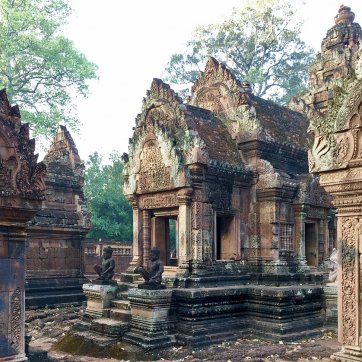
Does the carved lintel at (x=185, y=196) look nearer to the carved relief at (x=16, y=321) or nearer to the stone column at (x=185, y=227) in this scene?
the stone column at (x=185, y=227)

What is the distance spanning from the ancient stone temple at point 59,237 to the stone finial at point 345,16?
935 centimetres

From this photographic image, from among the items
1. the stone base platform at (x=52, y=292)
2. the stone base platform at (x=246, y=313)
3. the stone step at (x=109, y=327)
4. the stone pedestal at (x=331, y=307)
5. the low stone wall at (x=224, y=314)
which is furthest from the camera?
the stone base platform at (x=52, y=292)

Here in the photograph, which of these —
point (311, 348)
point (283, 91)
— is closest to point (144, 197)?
point (311, 348)

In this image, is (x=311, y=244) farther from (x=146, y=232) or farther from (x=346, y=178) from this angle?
(x=346, y=178)

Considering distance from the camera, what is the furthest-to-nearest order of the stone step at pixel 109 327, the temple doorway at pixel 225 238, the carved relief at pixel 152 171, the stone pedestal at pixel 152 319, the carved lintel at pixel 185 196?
the temple doorway at pixel 225 238 → the carved relief at pixel 152 171 → the carved lintel at pixel 185 196 → the stone step at pixel 109 327 → the stone pedestal at pixel 152 319

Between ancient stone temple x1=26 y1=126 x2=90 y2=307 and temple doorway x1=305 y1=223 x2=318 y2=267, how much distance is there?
702 centimetres

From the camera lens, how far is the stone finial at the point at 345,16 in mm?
14383

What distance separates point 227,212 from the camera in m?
11.3

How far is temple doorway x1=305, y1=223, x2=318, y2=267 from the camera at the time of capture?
508 inches

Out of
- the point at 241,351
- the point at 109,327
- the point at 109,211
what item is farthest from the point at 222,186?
the point at 109,211

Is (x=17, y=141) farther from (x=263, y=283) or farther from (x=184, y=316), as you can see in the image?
(x=263, y=283)

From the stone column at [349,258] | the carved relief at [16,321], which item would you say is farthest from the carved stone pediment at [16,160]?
the stone column at [349,258]

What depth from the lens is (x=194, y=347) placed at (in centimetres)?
911

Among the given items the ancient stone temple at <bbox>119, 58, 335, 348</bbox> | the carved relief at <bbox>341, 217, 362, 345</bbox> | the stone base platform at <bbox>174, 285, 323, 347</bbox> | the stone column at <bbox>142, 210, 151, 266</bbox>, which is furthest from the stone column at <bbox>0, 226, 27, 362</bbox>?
the stone column at <bbox>142, 210, 151, 266</bbox>
